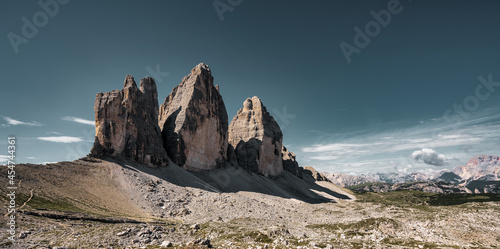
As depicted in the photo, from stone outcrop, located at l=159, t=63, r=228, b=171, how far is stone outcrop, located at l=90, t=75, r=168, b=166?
1155cm

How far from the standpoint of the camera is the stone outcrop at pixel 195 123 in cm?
9757

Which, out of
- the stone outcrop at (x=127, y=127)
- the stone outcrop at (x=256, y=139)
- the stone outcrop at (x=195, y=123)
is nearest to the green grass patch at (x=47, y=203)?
the stone outcrop at (x=127, y=127)

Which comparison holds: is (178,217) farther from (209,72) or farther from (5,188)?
(209,72)

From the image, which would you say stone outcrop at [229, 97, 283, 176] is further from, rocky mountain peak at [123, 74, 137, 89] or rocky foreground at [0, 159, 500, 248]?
rocky mountain peak at [123, 74, 137, 89]

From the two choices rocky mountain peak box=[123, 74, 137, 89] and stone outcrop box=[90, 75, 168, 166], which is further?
rocky mountain peak box=[123, 74, 137, 89]

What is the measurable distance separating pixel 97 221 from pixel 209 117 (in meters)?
79.6

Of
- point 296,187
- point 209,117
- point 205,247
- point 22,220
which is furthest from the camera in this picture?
point 296,187

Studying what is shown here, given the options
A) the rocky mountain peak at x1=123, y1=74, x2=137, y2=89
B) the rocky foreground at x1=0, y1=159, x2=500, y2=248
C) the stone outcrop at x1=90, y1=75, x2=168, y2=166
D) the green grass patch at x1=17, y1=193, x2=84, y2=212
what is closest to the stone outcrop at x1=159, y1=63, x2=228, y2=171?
the stone outcrop at x1=90, y1=75, x2=168, y2=166

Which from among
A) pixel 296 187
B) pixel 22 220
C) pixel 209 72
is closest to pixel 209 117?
pixel 209 72

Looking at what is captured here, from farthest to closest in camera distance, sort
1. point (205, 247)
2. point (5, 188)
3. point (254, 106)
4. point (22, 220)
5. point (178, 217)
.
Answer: point (254, 106)
point (178, 217)
point (5, 188)
point (22, 220)
point (205, 247)

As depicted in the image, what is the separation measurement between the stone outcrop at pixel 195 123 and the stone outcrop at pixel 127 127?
11549 millimetres

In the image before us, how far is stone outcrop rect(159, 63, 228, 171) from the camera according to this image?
320 ft

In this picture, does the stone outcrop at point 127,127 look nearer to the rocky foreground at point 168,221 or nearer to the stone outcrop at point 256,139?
the rocky foreground at point 168,221

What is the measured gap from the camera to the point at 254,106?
6521 inches
